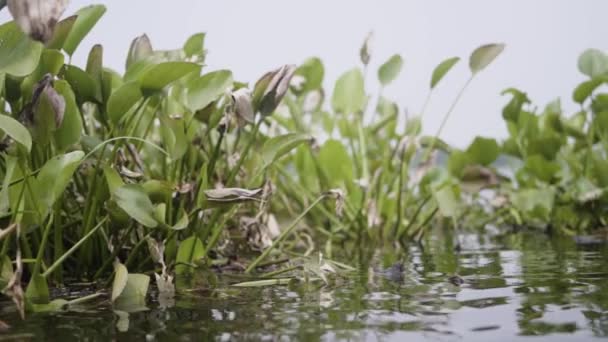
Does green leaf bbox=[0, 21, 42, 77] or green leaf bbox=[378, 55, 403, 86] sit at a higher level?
green leaf bbox=[378, 55, 403, 86]

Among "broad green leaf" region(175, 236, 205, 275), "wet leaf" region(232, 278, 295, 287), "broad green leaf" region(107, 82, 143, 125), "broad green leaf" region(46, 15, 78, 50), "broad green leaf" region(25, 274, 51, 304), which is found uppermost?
"broad green leaf" region(46, 15, 78, 50)

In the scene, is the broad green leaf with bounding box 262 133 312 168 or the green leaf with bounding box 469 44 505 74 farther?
the green leaf with bounding box 469 44 505 74

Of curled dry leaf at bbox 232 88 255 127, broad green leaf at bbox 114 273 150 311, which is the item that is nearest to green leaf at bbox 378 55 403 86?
curled dry leaf at bbox 232 88 255 127

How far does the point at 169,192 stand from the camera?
836 mm

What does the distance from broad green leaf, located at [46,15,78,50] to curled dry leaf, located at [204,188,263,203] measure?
0.26 metres

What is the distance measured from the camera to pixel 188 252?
910 millimetres

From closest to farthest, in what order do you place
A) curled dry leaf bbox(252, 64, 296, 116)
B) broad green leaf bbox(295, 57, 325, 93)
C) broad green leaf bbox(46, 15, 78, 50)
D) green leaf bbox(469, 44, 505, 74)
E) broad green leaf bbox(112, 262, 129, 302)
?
broad green leaf bbox(112, 262, 129, 302)
broad green leaf bbox(46, 15, 78, 50)
curled dry leaf bbox(252, 64, 296, 116)
green leaf bbox(469, 44, 505, 74)
broad green leaf bbox(295, 57, 325, 93)

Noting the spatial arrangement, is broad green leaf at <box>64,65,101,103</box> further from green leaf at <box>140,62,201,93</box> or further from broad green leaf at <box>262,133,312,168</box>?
broad green leaf at <box>262,133,312,168</box>

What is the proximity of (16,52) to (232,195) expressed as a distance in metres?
0.27

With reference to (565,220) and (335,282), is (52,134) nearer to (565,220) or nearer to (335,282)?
(335,282)

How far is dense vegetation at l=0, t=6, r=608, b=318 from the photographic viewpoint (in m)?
0.72

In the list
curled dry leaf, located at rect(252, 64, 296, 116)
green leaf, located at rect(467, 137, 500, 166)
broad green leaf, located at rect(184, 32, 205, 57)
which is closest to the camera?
curled dry leaf, located at rect(252, 64, 296, 116)

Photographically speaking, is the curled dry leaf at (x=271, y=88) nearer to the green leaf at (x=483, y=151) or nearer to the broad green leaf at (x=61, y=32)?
the broad green leaf at (x=61, y=32)

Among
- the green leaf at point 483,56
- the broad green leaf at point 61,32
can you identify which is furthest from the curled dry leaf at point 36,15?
the green leaf at point 483,56
